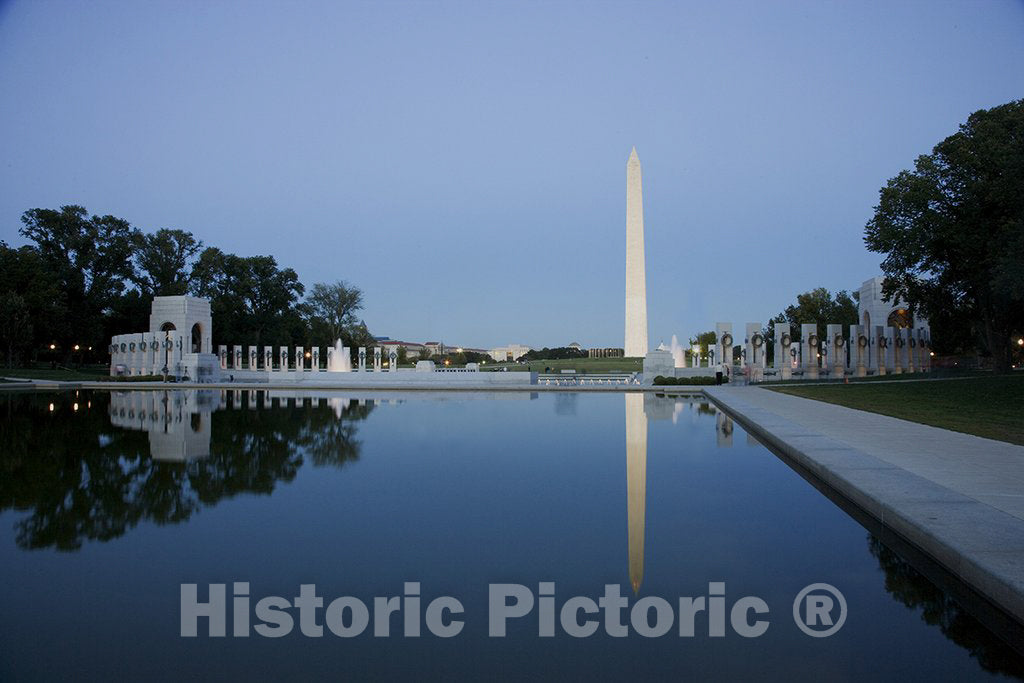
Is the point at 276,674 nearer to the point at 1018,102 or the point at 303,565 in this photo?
the point at 303,565

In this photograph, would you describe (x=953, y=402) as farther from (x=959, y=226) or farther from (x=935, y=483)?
(x=935, y=483)

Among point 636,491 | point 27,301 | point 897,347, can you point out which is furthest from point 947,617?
point 27,301

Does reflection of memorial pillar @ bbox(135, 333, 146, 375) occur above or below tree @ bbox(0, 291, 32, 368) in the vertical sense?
below

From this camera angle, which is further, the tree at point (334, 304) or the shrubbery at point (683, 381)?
the tree at point (334, 304)

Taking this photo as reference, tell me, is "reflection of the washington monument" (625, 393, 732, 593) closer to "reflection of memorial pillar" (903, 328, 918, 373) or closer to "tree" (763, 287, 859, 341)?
"reflection of memorial pillar" (903, 328, 918, 373)

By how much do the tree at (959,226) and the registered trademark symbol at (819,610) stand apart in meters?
23.8

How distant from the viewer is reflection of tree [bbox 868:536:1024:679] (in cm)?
367

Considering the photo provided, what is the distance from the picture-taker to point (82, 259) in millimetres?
53156

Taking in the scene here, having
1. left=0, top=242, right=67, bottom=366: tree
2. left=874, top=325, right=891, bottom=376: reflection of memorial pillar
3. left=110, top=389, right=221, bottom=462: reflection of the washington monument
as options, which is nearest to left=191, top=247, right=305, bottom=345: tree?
left=0, top=242, right=67, bottom=366: tree

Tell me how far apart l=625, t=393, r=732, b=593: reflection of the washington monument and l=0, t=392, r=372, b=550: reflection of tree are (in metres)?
4.17

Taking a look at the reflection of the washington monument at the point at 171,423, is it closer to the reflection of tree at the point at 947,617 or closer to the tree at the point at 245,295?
the reflection of tree at the point at 947,617

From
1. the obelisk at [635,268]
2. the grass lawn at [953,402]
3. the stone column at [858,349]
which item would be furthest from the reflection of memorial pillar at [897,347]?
the obelisk at [635,268]

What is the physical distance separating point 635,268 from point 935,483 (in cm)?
4419

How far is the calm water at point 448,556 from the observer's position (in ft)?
12.0
